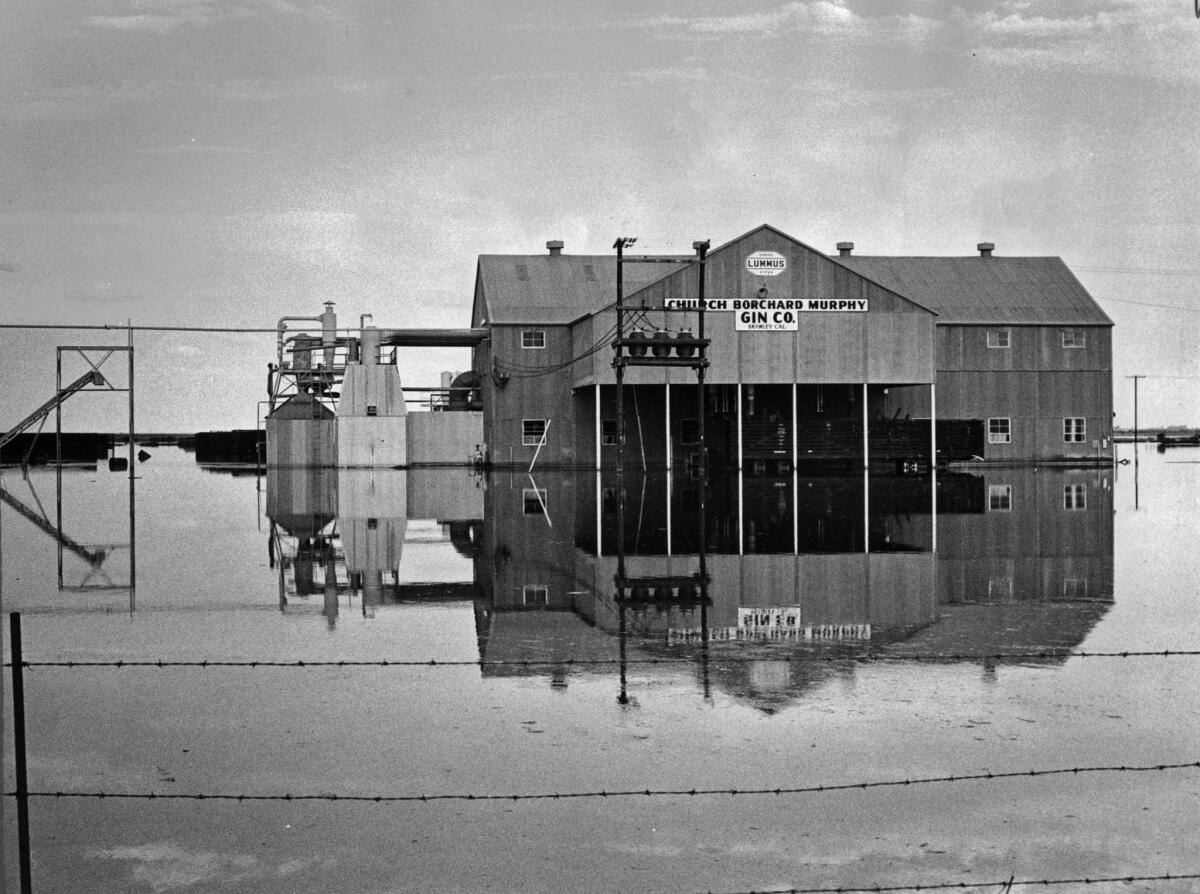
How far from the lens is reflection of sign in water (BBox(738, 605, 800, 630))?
1112cm

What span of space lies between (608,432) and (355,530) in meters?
26.9

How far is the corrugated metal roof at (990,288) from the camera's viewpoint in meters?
52.7

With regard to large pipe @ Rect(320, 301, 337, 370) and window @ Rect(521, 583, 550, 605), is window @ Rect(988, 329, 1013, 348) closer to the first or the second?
large pipe @ Rect(320, 301, 337, 370)

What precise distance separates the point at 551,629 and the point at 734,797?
515 centimetres

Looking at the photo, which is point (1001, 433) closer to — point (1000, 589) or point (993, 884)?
point (1000, 589)

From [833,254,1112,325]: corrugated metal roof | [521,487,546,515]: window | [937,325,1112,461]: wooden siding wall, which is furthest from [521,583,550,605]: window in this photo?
[833,254,1112,325]: corrugated metal roof

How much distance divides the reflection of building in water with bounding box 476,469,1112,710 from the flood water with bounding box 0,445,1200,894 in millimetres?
84

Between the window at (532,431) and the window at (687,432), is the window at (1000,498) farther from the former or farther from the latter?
the window at (532,431)

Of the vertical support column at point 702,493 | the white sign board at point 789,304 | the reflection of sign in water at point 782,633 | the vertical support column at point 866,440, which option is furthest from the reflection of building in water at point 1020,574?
the white sign board at point 789,304

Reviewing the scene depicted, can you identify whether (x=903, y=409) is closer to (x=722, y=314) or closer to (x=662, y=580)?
(x=722, y=314)

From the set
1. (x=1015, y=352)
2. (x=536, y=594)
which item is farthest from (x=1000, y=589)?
(x=1015, y=352)

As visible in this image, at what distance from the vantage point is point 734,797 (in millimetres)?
6051

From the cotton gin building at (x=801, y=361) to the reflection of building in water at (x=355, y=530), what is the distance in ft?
23.3

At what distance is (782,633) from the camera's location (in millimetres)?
10695
